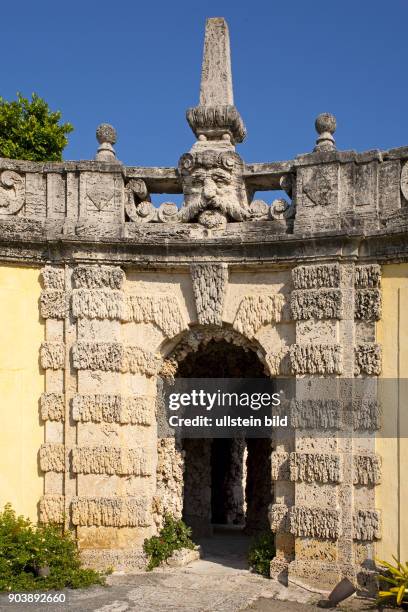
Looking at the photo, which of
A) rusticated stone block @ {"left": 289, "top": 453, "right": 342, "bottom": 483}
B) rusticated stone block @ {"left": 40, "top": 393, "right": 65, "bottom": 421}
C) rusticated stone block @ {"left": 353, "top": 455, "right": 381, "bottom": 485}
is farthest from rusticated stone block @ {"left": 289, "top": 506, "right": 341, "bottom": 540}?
rusticated stone block @ {"left": 40, "top": 393, "right": 65, "bottom": 421}

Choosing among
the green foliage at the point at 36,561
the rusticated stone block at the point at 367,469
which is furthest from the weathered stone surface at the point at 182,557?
the rusticated stone block at the point at 367,469

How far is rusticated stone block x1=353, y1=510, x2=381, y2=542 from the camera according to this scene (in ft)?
28.1

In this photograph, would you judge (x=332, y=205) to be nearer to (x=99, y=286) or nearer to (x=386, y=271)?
(x=386, y=271)

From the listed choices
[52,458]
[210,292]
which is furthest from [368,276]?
[52,458]

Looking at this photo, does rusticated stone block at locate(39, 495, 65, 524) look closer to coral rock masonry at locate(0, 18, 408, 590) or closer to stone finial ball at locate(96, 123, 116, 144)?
coral rock masonry at locate(0, 18, 408, 590)

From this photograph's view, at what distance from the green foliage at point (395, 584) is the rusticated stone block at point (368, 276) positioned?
10.7 ft

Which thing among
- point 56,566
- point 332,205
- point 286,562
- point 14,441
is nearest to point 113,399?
point 14,441

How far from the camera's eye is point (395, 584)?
26.7 feet

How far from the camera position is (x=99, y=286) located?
9.52 m

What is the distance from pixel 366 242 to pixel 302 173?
1228mm

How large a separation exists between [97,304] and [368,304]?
138 inches

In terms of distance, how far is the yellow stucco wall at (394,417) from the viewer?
28.0 feet

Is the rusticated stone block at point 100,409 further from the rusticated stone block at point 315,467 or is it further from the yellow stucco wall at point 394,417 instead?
the yellow stucco wall at point 394,417

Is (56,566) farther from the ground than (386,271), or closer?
closer
